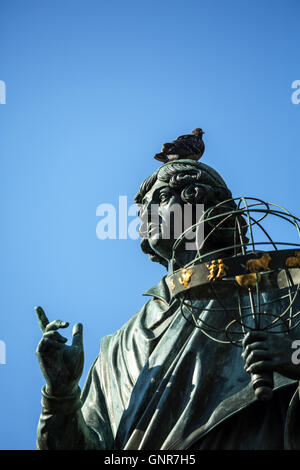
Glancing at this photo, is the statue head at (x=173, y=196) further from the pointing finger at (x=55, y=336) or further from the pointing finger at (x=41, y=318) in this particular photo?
the pointing finger at (x=55, y=336)

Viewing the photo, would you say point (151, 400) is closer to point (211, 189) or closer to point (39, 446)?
point (39, 446)

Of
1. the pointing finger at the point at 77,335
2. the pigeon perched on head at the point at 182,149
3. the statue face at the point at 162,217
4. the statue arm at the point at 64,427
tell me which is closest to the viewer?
the statue arm at the point at 64,427

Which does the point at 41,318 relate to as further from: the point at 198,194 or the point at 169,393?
the point at 198,194

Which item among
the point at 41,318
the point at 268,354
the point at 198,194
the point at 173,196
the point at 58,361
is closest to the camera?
the point at 268,354

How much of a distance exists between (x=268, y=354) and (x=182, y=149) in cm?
607

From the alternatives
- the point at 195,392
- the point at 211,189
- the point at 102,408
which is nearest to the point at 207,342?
the point at 195,392

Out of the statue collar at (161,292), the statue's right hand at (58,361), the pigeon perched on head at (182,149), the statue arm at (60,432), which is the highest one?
the pigeon perched on head at (182,149)

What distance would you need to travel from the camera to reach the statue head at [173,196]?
17.2 metres

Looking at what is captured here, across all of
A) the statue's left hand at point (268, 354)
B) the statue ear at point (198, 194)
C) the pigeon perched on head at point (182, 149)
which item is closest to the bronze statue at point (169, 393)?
the statue's left hand at point (268, 354)

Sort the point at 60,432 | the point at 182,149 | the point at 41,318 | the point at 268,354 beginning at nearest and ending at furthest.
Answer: the point at 268,354 < the point at 60,432 < the point at 41,318 < the point at 182,149

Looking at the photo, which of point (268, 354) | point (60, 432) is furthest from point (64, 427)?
point (268, 354)

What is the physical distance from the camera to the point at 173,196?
17.4 meters

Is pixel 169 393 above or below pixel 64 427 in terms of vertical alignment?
above
